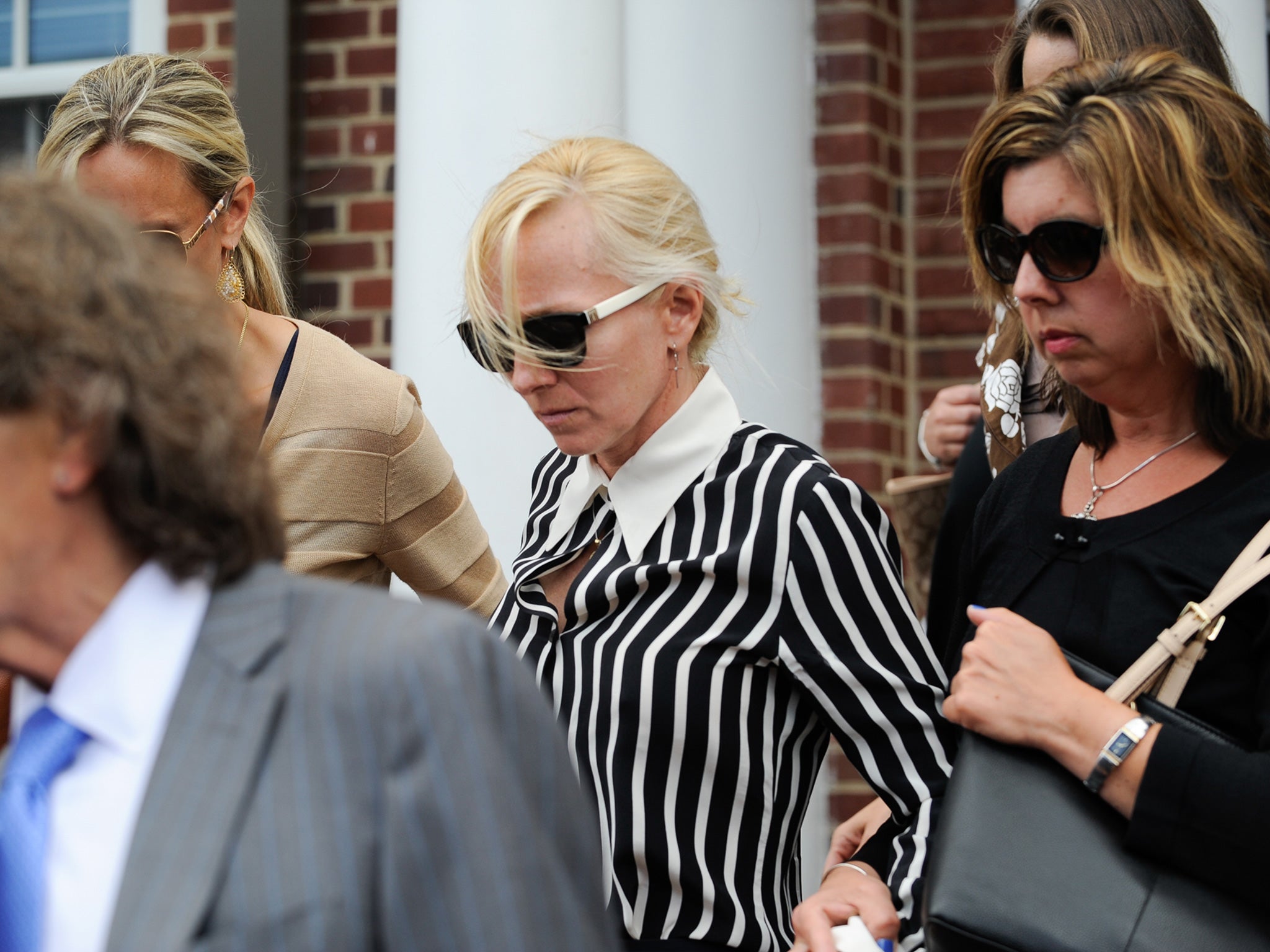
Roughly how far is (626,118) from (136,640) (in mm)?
2917

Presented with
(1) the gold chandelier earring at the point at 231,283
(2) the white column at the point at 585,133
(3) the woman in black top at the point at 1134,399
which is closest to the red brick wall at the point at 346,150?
(2) the white column at the point at 585,133

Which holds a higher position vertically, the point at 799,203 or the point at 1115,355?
the point at 799,203

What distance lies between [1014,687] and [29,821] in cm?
103

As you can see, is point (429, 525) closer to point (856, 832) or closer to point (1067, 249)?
point (856, 832)

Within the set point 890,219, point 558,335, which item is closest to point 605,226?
point 558,335

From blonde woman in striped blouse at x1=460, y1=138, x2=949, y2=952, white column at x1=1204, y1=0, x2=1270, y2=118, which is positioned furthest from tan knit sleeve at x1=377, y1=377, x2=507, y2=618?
white column at x1=1204, y1=0, x2=1270, y2=118

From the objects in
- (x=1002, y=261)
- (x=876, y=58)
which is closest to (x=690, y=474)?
(x=1002, y=261)

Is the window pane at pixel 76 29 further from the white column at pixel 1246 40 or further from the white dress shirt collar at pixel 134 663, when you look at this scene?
the white dress shirt collar at pixel 134 663

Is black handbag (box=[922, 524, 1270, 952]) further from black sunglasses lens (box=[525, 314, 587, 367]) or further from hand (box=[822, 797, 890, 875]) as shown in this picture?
black sunglasses lens (box=[525, 314, 587, 367])

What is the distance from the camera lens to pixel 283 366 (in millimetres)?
2547

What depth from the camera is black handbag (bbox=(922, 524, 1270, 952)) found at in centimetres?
159

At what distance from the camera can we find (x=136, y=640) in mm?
1206

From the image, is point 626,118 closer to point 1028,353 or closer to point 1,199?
point 1028,353

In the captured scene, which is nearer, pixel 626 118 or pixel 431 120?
pixel 431 120
